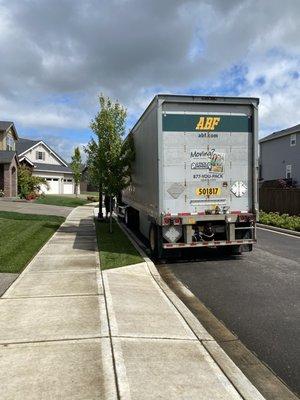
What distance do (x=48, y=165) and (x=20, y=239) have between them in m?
50.6

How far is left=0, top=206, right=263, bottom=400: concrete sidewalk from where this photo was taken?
13.8 ft

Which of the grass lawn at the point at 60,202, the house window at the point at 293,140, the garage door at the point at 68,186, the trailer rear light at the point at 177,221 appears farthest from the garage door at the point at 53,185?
the trailer rear light at the point at 177,221

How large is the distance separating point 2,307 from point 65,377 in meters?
2.81

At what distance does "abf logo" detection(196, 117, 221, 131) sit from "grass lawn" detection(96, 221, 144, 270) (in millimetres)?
3455

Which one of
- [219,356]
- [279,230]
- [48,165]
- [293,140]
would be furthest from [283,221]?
[48,165]

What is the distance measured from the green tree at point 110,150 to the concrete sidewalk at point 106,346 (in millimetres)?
8545

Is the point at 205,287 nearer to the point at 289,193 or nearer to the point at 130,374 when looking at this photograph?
the point at 130,374

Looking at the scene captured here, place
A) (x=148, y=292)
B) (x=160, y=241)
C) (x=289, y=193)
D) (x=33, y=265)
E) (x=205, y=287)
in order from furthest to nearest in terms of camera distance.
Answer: (x=289, y=193), (x=160, y=241), (x=33, y=265), (x=205, y=287), (x=148, y=292)

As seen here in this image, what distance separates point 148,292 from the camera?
8141 mm

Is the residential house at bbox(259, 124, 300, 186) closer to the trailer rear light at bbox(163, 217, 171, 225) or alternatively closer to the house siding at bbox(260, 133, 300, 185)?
the house siding at bbox(260, 133, 300, 185)

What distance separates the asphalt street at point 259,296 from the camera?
565 centimetres

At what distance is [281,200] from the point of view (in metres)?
26.3

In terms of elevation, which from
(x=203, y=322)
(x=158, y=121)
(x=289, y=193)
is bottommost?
(x=203, y=322)

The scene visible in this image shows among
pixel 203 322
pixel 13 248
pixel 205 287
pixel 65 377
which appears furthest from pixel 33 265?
pixel 65 377
